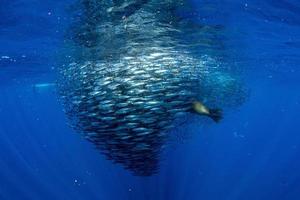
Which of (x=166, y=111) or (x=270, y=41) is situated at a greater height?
(x=166, y=111)

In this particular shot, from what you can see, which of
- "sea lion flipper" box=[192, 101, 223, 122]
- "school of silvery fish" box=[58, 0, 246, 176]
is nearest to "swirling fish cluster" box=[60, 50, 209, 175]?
"school of silvery fish" box=[58, 0, 246, 176]

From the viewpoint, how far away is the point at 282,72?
3186 cm

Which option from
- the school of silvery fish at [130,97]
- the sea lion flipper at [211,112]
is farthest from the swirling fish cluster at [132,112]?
the sea lion flipper at [211,112]

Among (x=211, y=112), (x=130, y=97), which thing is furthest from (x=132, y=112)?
(x=211, y=112)

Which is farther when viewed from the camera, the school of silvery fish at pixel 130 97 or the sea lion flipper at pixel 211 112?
the school of silvery fish at pixel 130 97

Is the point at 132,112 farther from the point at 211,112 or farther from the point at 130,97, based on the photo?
the point at 211,112

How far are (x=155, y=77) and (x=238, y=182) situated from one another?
33231 millimetres

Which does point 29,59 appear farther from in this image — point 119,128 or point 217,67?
point 119,128

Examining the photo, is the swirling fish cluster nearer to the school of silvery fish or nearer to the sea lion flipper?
the school of silvery fish

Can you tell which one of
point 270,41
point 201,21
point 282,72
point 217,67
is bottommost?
point 282,72

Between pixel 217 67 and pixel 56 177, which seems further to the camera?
pixel 56 177

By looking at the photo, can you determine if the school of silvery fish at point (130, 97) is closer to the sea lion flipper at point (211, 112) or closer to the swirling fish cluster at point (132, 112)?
the swirling fish cluster at point (132, 112)

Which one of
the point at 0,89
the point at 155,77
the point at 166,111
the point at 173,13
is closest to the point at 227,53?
the point at 173,13

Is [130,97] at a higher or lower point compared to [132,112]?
higher
